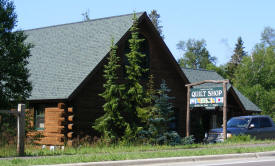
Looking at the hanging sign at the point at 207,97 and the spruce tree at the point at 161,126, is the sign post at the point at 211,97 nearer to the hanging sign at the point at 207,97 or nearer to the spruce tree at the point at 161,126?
the hanging sign at the point at 207,97

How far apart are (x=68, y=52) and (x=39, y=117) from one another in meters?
4.28

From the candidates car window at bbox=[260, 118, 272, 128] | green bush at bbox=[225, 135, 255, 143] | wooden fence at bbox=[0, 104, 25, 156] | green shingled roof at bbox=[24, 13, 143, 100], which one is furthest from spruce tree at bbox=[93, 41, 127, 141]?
car window at bbox=[260, 118, 272, 128]

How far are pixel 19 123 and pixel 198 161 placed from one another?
6055 mm

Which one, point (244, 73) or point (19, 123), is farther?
point (244, 73)

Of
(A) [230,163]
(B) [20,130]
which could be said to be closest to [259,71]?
(A) [230,163]

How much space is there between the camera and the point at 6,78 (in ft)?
62.6

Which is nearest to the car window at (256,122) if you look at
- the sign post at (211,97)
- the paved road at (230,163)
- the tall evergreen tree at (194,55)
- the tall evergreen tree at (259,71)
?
the sign post at (211,97)

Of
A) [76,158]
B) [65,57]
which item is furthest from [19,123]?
[65,57]

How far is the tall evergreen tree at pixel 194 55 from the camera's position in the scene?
3494 inches

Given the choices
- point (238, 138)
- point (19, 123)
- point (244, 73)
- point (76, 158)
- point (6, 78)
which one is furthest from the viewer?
point (244, 73)

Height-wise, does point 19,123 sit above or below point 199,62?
below

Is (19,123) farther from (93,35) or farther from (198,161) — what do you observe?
(93,35)

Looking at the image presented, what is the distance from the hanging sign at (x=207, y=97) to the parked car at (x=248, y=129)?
1.55 metres

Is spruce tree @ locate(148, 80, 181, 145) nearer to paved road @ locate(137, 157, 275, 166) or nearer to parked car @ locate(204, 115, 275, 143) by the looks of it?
Answer: parked car @ locate(204, 115, 275, 143)
